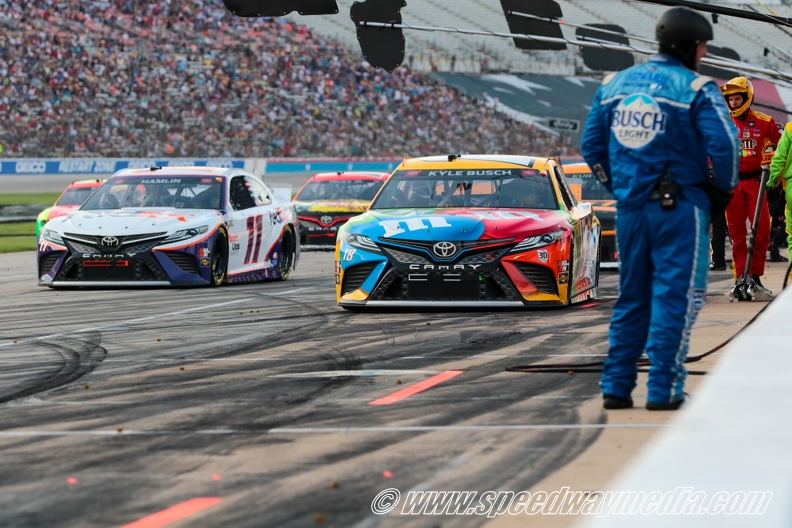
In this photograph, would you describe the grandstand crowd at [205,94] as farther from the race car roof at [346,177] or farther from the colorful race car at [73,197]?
the colorful race car at [73,197]

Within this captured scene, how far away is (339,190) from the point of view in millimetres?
24609

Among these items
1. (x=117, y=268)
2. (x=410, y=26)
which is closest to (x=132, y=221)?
(x=117, y=268)

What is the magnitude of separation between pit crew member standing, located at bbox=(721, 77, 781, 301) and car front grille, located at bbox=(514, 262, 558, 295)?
2.02 meters

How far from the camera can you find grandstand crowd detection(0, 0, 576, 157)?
35719 mm

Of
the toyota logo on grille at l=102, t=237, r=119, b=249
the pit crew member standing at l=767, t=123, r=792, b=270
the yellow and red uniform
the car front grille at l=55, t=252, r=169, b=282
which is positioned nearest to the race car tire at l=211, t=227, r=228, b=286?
the car front grille at l=55, t=252, r=169, b=282

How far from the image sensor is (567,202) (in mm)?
11812

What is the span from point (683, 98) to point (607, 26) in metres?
12.6

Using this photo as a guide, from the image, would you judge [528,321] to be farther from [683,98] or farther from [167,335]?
[683,98]

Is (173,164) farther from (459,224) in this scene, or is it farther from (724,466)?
(724,466)

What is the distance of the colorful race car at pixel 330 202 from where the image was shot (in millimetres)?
23359

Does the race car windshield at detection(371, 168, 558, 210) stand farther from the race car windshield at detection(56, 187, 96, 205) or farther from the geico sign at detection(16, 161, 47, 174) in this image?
the geico sign at detection(16, 161, 47, 174)

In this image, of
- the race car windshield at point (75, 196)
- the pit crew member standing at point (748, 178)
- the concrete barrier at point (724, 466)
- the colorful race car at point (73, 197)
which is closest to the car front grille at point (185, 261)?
the pit crew member standing at point (748, 178)

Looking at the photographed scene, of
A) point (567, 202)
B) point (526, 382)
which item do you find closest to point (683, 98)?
point (526, 382)

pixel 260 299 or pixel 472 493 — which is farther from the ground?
pixel 472 493
